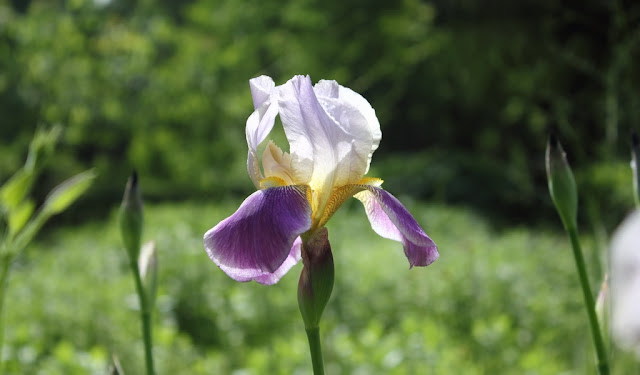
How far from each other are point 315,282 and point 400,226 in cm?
8

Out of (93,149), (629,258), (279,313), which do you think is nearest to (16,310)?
(279,313)

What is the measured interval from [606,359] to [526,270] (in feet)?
10.7

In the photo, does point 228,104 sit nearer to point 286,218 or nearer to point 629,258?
point 629,258

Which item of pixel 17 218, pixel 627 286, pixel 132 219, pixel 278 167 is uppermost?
pixel 278 167

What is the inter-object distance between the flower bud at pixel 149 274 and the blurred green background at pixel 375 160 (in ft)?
2.05

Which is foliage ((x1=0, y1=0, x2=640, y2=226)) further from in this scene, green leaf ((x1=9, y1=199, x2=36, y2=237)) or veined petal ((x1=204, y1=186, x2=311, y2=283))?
veined petal ((x1=204, y1=186, x2=311, y2=283))

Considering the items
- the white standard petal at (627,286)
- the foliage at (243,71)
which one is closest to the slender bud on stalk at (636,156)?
the foliage at (243,71)

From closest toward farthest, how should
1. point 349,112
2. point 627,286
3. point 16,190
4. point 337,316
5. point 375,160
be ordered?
point 349,112 → point 16,190 → point 337,316 → point 627,286 → point 375,160

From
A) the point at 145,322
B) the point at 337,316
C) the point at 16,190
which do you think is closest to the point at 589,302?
the point at 145,322

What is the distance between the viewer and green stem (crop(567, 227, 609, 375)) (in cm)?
54

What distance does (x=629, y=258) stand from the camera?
10.6 ft

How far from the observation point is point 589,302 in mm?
548

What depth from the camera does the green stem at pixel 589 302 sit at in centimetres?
54

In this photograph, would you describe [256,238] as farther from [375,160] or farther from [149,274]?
[375,160]
